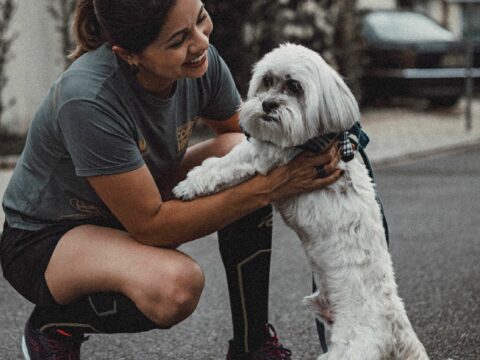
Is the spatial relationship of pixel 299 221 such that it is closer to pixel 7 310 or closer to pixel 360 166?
pixel 360 166

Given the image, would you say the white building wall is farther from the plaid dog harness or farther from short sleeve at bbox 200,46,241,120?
the plaid dog harness

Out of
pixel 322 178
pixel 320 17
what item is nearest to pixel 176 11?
pixel 322 178

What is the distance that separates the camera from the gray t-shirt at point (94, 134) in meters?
2.98

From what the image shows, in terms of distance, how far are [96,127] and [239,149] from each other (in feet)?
1.94

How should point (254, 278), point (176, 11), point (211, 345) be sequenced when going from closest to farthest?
point (176, 11) → point (254, 278) → point (211, 345)

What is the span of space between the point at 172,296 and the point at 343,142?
76cm

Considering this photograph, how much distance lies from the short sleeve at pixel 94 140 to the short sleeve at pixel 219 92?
0.60 metres

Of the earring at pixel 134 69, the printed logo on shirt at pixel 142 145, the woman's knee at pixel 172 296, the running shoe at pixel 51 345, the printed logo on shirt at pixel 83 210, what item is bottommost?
the running shoe at pixel 51 345

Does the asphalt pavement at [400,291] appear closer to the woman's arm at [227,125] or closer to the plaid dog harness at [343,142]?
the woman's arm at [227,125]

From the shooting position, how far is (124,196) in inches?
119

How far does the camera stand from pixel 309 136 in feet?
10.0

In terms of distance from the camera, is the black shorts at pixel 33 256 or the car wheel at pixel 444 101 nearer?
the black shorts at pixel 33 256

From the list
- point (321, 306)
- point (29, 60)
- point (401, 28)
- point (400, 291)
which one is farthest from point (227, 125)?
point (401, 28)

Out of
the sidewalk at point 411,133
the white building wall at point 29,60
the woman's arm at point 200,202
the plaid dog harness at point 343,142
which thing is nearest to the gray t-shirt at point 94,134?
the woman's arm at point 200,202
